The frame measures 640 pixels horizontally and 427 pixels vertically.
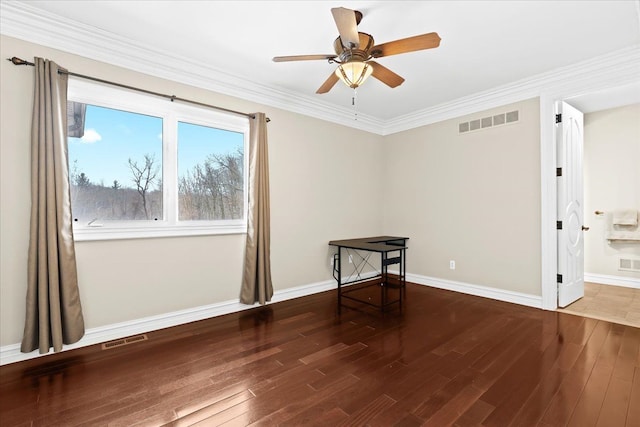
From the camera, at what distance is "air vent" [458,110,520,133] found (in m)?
3.74

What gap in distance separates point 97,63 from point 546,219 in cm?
490

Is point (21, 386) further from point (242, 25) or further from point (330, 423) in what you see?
point (242, 25)

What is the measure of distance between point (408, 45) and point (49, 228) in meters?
3.04

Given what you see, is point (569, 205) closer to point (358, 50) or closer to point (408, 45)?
point (408, 45)

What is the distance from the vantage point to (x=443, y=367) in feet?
7.31

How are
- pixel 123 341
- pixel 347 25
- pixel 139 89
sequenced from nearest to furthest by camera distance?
pixel 347 25 < pixel 123 341 < pixel 139 89

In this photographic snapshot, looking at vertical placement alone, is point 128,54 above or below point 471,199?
above

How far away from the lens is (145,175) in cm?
300

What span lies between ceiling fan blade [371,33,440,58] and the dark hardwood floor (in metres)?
2.31

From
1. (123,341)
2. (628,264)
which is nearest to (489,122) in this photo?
(628,264)

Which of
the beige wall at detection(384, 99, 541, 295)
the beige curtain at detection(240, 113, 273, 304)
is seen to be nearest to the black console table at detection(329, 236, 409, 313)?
the beige wall at detection(384, 99, 541, 295)

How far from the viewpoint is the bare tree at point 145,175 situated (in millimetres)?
2945

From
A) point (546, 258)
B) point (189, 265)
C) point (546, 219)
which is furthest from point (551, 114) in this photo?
point (189, 265)

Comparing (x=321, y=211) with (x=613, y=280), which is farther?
(x=613, y=280)
